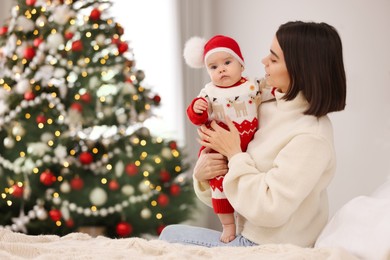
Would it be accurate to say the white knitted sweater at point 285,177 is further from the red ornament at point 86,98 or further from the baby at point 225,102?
the red ornament at point 86,98

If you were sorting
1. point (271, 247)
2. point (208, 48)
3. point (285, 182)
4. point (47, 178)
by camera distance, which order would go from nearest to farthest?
point (271, 247), point (285, 182), point (208, 48), point (47, 178)

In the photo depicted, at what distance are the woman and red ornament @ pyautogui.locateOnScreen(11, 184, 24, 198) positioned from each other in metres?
1.94

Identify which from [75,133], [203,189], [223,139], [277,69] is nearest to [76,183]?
[75,133]

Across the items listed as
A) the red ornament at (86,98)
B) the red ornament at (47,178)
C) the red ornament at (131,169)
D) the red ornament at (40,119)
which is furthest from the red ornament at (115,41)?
the red ornament at (47,178)

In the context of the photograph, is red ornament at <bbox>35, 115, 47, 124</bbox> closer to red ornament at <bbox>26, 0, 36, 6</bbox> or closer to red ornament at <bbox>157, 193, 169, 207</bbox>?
red ornament at <bbox>26, 0, 36, 6</bbox>

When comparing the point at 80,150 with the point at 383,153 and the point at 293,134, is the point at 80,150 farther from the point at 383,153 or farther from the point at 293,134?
the point at 293,134

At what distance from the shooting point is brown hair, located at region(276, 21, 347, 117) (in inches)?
76.5

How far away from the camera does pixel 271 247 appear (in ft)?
5.22

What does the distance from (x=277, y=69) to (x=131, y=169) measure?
193 cm

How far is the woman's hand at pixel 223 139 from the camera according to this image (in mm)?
2033

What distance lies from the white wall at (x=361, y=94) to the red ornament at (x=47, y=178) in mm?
1693

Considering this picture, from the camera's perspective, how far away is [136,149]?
12.6 feet

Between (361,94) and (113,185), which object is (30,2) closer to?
(113,185)

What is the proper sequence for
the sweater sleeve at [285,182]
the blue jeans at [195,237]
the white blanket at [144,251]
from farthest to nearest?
the blue jeans at [195,237]
the sweater sleeve at [285,182]
the white blanket at [144,251]
